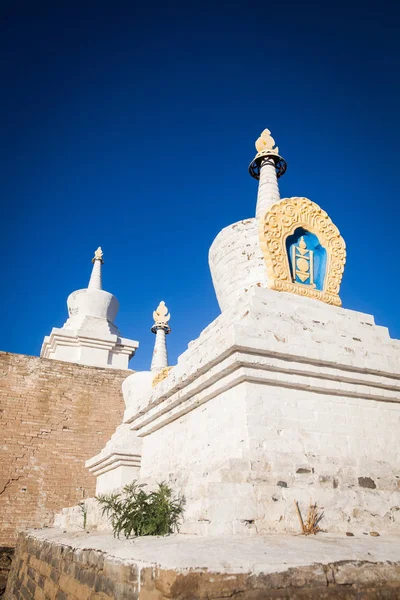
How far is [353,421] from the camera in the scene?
14.3ft

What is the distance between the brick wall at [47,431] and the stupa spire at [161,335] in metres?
3.61

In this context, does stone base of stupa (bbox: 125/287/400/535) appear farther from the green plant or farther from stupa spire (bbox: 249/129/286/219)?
stupa spire (bbox: 249/129/286/219)

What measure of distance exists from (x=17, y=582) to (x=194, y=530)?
3.15m

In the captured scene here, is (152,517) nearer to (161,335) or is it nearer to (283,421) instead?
(283,421)

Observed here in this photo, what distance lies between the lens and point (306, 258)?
5.76 meters

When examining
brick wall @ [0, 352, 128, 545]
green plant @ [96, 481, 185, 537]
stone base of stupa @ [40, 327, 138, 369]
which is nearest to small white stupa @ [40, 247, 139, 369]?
stone base of stupa @ [40, 327, 138, 369]

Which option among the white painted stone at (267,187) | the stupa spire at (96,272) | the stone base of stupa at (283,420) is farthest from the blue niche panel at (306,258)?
the stupa spire at (96,272)

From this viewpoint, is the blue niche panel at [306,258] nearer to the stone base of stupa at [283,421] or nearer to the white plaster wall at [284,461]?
the stone base of stupa at [283,421]

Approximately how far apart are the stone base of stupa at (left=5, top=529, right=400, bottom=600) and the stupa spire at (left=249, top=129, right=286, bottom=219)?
16.0ft

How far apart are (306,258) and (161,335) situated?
1025 cm

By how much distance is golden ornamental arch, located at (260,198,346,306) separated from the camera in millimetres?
5309

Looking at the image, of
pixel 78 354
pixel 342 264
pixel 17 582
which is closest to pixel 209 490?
pixel 17 582

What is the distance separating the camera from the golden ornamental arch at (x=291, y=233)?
5309 millimetres

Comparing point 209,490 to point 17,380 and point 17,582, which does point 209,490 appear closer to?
point 17,582
